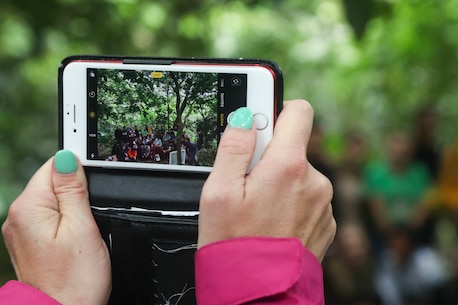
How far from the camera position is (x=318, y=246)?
0.56 metres

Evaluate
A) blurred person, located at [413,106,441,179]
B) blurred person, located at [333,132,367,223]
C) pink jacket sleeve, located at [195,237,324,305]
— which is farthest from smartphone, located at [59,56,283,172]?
blurred person, located at [413,106,441,179]

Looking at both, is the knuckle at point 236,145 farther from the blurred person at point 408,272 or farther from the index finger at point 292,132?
the blurred person at point 408,272

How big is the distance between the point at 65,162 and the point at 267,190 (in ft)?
0.63

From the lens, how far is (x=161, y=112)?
0.63 metres

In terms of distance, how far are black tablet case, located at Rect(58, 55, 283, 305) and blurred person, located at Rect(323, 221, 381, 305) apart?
7.08 feet

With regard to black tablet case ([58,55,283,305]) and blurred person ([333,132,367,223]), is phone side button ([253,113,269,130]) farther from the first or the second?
blurred person ([333,132,367,223])

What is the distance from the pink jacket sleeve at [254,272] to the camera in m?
0.49

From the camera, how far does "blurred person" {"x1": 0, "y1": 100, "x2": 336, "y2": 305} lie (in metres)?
0.49

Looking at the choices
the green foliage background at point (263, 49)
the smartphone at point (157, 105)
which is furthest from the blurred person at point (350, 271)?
the smartphone at point (157, 105)

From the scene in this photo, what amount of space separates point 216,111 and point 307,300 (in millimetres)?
201

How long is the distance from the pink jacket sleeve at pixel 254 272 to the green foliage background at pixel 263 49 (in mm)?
1217

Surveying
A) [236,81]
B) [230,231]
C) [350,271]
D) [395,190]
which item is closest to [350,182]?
[395,190]

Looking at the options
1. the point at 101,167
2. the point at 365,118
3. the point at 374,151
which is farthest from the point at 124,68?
the point at 365,118

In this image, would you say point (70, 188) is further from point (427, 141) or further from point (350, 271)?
point (427, 141)
